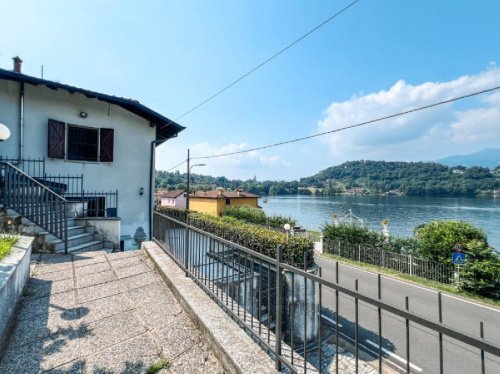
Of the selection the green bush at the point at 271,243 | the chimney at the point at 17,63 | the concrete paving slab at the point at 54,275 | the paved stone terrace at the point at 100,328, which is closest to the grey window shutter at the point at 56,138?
the chimney at the point at 17,63

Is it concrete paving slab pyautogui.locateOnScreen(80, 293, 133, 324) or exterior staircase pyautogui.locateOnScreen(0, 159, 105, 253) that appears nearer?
concrete paving slab pyautogui.locateOnScreen(80, 293, 133, 324)

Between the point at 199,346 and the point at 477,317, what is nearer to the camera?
the point at 199,346

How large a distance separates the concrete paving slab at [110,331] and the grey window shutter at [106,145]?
7963 mm

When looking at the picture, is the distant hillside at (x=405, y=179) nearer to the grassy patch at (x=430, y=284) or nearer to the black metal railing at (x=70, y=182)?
the grassy patch at (x=430, y=284)

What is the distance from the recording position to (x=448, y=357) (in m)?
6.52

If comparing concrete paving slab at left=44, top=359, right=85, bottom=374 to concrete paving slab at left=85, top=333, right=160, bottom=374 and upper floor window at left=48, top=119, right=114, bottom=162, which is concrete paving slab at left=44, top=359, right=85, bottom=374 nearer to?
concrete paving slab at left=85, top=333, right=160, bottom=374

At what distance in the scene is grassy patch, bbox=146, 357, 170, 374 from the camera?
2230 mm

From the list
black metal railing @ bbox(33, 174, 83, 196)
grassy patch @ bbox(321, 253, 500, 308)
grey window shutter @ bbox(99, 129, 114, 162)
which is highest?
grey window shutter @ bbox(99, 129, 114, 162)

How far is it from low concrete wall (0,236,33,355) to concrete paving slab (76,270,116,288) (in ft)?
2.26

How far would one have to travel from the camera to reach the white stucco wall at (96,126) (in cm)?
812

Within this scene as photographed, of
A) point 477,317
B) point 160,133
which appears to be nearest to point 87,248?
point 160,133

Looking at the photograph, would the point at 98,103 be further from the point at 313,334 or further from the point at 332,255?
the point at 332,255

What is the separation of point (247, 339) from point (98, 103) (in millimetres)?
10344

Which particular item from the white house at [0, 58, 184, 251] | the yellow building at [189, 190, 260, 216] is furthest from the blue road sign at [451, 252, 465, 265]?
the yellow building at [189, 190, 260, 216]
